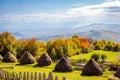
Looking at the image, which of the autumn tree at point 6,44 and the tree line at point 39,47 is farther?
the tree line at point 39,47

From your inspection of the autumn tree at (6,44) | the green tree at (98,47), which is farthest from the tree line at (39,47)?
the green tree at (98,47)

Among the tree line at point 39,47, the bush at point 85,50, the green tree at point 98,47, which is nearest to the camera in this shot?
the tree line at point 39,47

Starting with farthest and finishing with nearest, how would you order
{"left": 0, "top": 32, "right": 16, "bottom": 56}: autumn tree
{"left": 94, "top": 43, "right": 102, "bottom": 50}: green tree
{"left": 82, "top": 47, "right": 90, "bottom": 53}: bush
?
{"left": 94, "top": 43, "right": 102, "bottom": 50}: green tree < {"left": 82, "top": 47, "right": 90, "bottom": 53}: bush < {"left": 0, "top": 32, "right": 16, "bottom": 56}: autumn tree

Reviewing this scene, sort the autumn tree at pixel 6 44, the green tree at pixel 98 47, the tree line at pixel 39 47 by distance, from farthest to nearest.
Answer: the green tree at pixel 98 47 < the tree line at pixel 39 47 < the autumn tree at pixel 6 44

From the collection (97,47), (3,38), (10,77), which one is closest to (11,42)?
(3,38)

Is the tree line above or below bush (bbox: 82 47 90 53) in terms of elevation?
above

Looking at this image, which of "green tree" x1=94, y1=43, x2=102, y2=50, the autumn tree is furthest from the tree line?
"green tree" x1=94, y1=43, x2=102, y2=50

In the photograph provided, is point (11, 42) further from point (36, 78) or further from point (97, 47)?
point (36, 78)

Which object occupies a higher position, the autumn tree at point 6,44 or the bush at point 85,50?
the autumn tree at point 6,44

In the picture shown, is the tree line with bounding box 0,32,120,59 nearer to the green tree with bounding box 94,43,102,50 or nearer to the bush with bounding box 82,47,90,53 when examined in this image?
the bush with bounding box 82,47,90,53

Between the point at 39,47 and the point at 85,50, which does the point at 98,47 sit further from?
the point at 39,47

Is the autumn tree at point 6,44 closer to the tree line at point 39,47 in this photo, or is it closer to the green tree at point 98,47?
the tree line at point 39,47

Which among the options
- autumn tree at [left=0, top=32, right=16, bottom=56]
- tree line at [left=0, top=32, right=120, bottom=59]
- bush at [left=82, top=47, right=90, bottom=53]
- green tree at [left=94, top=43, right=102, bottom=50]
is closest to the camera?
autumn tree at [left=0, top=32, right=16, bottom=56]

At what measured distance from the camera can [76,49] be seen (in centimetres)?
7644
